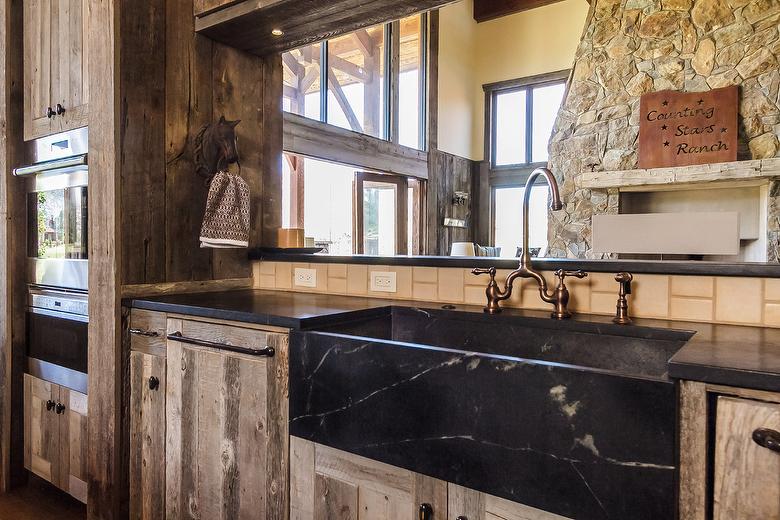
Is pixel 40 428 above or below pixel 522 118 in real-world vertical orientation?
below

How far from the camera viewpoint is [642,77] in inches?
201

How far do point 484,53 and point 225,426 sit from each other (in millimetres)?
7725

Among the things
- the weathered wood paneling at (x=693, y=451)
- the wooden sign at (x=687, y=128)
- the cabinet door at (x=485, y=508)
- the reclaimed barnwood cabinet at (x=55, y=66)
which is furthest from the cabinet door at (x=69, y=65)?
the wooden sign at (x=687, y=128)

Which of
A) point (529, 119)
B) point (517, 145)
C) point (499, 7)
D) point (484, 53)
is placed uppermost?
point (499, 7)

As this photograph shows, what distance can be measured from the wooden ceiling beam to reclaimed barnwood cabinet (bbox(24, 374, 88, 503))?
7.56m

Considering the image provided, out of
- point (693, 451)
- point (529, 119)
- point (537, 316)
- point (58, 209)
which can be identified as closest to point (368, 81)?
point (529, 119)

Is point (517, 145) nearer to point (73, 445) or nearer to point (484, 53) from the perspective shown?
point (484, 53)

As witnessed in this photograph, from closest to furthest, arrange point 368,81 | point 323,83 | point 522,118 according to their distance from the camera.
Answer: point 323,83
point 368,81
point 522,118

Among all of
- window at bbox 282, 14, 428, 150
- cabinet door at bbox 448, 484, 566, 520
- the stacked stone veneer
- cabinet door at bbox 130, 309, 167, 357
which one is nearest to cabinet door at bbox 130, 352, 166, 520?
cabinet door at bbox 130, 309, 167, 357

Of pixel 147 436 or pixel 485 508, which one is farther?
pixel 147 436

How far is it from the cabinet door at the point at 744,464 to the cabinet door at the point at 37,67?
247cm

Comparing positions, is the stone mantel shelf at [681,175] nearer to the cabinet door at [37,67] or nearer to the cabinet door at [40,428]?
the cabinet door at [37,67]

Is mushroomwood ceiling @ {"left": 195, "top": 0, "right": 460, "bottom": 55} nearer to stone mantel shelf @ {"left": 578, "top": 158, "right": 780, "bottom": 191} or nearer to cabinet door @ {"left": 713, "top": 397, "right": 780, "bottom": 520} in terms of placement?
cabinet door @ {"left": 713, "top": 397, "right": 780, "bottom": 520}

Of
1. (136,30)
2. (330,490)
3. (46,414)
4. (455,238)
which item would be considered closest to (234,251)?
(136,30)
